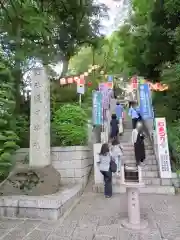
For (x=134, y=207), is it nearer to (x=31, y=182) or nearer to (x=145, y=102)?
(x=31, y=182)

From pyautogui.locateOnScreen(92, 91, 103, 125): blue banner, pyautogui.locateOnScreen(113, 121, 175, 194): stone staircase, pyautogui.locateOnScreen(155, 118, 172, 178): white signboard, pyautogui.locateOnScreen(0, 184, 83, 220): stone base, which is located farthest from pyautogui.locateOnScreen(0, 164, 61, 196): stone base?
pyautogui.locateOnScreen(92, 91, 103, 125): blue banner

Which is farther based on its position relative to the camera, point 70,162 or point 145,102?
point 145,102

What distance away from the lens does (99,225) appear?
4.55 metres

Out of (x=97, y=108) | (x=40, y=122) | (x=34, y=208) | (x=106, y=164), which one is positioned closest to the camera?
(x=34, y=208)

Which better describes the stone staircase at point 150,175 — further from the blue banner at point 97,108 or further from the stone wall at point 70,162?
the blue banner at point 97,108

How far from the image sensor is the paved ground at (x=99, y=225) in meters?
4.01

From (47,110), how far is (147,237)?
4.97 m

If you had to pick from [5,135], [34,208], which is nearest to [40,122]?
[5,135]

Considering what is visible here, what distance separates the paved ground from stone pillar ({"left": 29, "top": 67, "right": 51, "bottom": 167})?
2.06 meters

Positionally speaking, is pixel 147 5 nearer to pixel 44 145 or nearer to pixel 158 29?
pixel 158 29

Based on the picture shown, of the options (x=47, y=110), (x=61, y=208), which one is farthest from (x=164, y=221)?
(x=47, y=110)

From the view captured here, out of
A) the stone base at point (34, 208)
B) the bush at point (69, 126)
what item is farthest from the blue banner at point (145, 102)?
the stone base at point (34, 208)

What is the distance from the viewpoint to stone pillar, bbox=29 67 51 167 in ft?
23.3

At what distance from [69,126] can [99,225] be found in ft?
14.6
